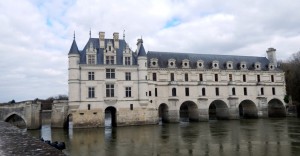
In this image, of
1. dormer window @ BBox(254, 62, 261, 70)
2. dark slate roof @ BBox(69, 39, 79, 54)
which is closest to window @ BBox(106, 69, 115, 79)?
dark slate roof @ BBox(69, 39, 79, 54)

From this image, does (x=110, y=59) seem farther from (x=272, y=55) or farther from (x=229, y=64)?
(x=272, y=55)

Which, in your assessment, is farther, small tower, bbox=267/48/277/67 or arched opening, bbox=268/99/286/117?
small tower, bbox=267/48/277/67

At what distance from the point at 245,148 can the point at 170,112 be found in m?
23.3

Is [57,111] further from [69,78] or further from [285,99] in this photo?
[285,99]

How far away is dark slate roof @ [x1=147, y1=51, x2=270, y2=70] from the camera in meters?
44.3

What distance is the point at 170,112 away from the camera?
41.4 meters

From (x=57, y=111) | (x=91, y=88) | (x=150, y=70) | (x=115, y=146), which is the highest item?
(x=150, y=70)

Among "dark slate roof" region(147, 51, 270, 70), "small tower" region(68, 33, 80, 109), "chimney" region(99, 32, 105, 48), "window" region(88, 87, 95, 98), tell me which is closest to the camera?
"small tower" region(68, 33, 80, 109)

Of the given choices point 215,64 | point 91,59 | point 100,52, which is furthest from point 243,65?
point 91,59

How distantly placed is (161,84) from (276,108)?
21.0m

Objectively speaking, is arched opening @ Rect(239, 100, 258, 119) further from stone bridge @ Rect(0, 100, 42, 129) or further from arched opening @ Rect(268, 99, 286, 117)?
stone bridge @ Rect(0, 100, 42, 129)

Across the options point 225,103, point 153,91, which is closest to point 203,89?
point 225,103

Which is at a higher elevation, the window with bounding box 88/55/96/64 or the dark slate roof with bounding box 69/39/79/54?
the dark slate roof with bounding box 69/39/79/54

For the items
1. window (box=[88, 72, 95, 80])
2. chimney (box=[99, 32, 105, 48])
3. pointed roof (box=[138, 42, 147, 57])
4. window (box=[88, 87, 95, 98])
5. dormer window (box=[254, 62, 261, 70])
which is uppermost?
chimney (box=[99, 32, 105, 48])
